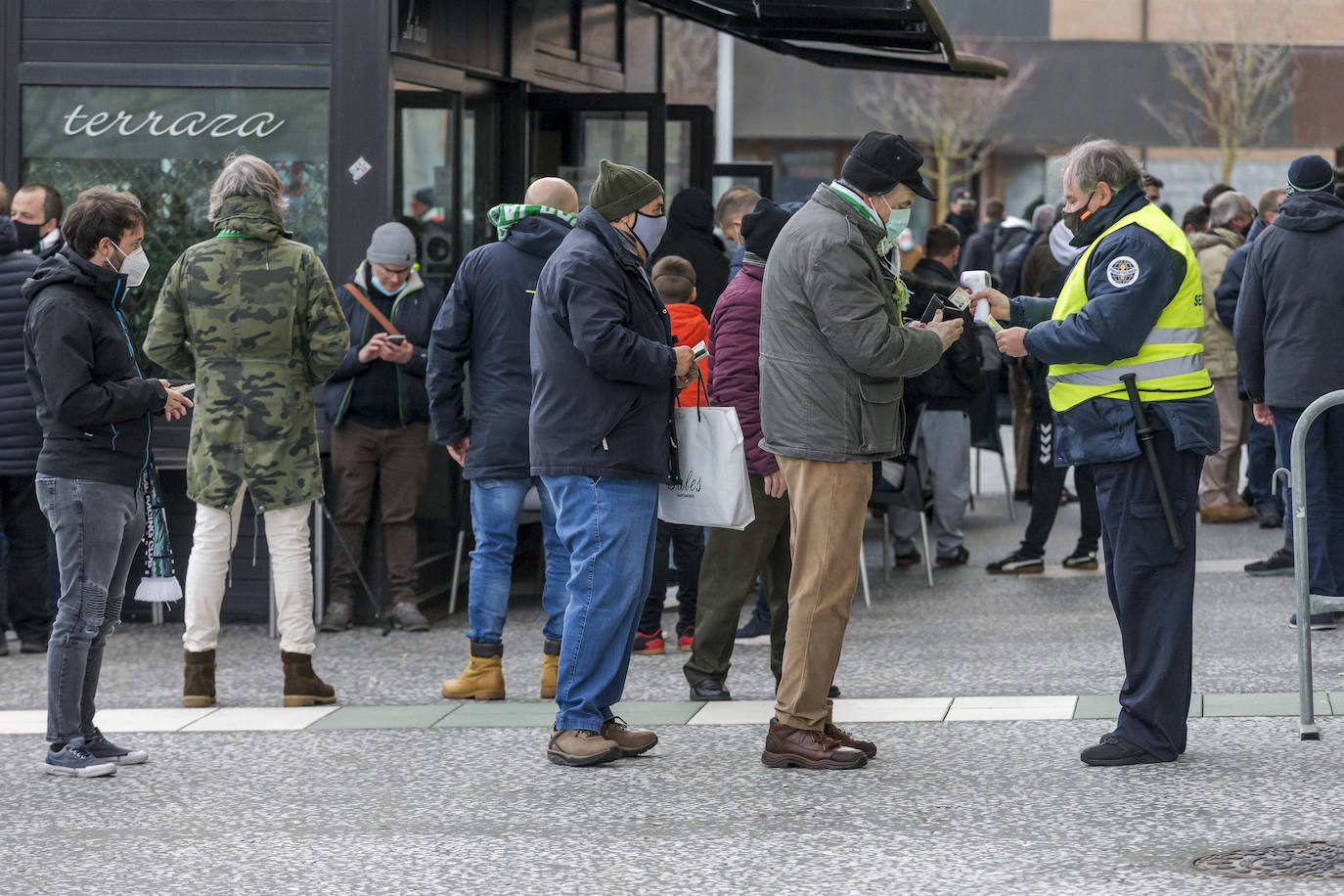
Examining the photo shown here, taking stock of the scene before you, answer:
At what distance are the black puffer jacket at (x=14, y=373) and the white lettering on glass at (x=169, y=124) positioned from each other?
3.03 feet

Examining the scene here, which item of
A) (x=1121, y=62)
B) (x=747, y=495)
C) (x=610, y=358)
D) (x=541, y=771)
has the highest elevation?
(x=1121, y=62)

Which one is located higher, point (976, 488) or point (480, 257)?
point (480, 257)

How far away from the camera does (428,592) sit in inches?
372

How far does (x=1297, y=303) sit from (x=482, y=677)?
4097 millimetres

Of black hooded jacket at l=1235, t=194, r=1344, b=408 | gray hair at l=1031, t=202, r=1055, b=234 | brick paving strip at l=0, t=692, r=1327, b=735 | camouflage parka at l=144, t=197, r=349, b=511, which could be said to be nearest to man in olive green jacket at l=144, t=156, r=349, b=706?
camouflage parka at l=144, t=197, r=349, b=511

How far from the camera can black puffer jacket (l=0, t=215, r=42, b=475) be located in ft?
26.5

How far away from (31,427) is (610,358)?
3689 mm

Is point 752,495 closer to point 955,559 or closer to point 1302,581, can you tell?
point 1302,581

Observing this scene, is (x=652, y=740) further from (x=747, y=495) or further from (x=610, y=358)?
(x=610, y=358)

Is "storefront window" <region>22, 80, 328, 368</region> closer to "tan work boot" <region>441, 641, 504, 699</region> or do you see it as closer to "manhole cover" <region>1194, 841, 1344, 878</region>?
"tan work boot" <region>441, 641, 504, 699</region>

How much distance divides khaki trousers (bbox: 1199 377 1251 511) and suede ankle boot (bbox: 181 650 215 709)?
23.3 feet

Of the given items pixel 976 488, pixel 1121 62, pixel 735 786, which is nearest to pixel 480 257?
pixel 735 786

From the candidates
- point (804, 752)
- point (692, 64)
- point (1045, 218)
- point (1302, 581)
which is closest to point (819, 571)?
point (804, 752)

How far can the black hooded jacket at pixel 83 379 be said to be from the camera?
5789 mm
